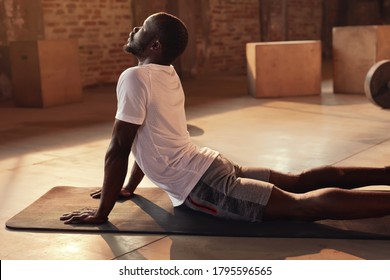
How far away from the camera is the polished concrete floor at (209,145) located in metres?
2.54

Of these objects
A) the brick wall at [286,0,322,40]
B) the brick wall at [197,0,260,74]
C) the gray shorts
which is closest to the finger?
the gray shorts

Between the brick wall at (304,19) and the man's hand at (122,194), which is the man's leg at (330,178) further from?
the brick wall at (304,19)

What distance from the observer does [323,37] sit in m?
16.1

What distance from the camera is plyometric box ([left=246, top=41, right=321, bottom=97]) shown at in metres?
7.91

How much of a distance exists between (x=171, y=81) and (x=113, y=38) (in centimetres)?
795

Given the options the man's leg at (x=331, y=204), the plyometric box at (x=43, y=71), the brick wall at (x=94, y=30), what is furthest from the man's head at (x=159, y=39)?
the brick wall at (x=94, y=30)

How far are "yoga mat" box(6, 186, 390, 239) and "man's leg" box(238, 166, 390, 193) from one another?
23 centimetres

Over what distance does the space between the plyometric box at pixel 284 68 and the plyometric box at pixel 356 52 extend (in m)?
0.30

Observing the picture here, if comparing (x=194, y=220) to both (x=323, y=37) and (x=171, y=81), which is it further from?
(x=323, y=37)

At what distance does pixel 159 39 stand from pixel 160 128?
41 cm

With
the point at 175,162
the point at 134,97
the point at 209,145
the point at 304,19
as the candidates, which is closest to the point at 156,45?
the point at 134,97

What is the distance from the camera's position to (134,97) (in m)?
2.66

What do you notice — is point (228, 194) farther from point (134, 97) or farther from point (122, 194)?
point (122, 194)

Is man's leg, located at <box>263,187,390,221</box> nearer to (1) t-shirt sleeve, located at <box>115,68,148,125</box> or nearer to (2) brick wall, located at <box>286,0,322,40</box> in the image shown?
(1) t-shirt sleeve, located at <box>115,68,148,125</box>
